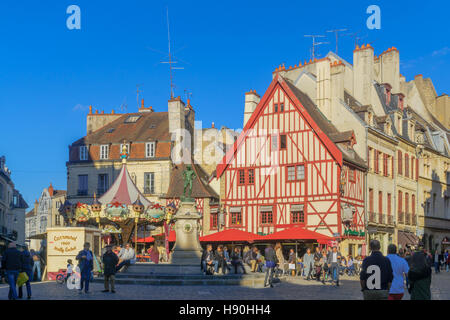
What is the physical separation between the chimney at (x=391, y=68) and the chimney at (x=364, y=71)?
4284mm

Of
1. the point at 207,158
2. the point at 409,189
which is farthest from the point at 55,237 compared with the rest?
the point at 409,189

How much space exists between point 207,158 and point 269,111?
31.2 feet

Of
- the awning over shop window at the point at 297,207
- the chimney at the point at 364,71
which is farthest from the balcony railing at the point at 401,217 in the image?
the awning over shop window at the point at 297,207

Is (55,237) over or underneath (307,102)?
underneath

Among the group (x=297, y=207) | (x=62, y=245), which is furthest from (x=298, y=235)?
(x=62, y=245)

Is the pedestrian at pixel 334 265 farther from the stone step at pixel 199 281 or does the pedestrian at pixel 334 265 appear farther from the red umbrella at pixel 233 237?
the red umbrella at pixel 233 237

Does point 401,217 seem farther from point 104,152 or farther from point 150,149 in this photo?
point 104,152

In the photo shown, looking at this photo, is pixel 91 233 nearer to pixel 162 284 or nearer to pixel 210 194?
pixel 162 284

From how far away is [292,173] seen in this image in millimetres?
37906

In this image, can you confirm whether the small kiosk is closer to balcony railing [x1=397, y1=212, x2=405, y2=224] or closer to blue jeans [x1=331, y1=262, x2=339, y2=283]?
blue jeans [x1=331, y1=262, x2=339, y2=283]

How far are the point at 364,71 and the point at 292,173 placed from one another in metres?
9.23

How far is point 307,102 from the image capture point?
39781mm

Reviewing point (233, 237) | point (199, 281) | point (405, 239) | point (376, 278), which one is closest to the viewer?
point (376, 278)

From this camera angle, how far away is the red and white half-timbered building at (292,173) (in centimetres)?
3622
